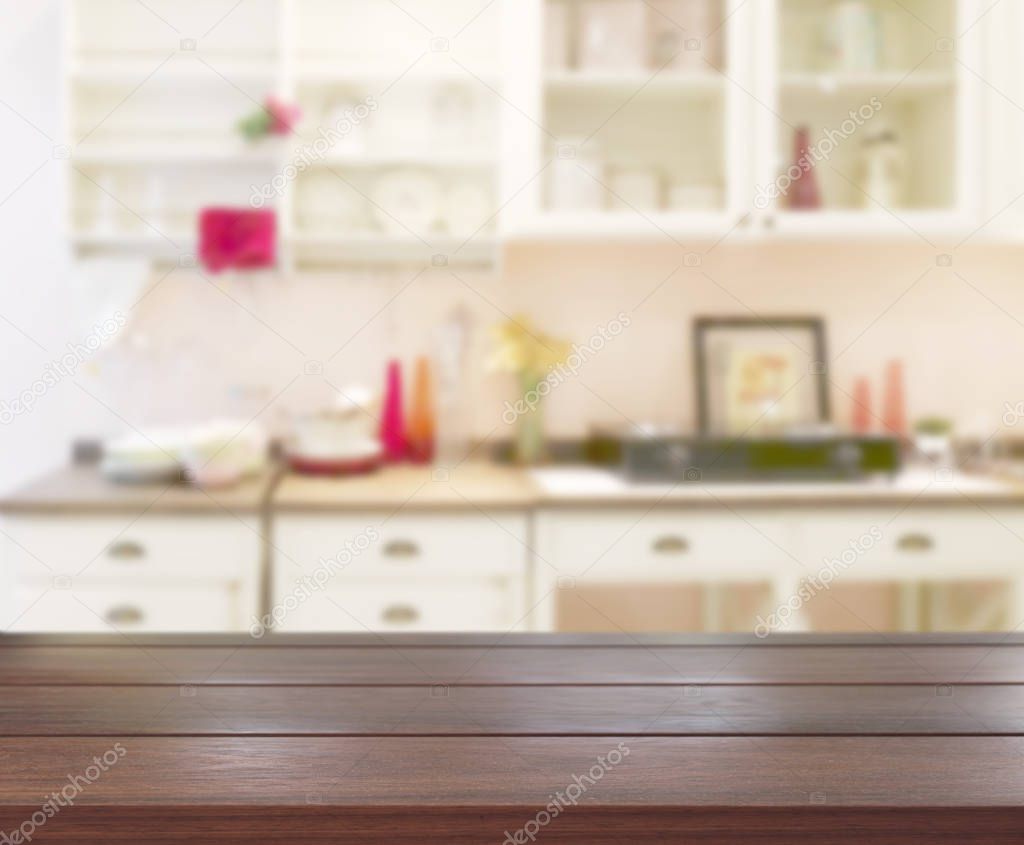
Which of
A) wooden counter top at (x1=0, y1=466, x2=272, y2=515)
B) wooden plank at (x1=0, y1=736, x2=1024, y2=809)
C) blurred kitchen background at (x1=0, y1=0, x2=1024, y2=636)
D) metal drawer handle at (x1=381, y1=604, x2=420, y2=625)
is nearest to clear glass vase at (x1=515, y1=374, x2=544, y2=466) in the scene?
blurred kitchen background at (x1=0, y1=0, x2=1024, y2=636)

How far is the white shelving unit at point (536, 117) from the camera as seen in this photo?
2.51 metres

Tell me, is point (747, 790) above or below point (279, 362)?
below

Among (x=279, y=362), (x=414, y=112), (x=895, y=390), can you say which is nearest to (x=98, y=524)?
(x=279, y=362)

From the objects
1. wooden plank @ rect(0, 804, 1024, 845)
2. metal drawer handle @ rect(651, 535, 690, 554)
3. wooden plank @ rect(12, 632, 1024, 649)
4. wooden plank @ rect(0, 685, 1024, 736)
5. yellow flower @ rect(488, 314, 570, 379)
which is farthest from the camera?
yellow flower @ rect(488, 314, 570, 379)

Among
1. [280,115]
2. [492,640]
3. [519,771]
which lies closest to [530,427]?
[280,115]

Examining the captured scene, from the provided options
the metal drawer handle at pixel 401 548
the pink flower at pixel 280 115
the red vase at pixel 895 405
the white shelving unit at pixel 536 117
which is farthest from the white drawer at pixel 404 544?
the red vase at pixel 895 405

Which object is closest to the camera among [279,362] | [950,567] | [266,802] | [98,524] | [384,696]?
[266,802]

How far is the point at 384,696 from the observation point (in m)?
0.79

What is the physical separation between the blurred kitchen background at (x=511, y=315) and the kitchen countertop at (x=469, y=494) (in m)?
0.01

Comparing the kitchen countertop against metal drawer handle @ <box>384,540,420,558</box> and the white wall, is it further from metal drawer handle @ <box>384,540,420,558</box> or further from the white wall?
the white wall

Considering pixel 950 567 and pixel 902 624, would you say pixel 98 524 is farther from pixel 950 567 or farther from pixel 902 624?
pixel 902 624

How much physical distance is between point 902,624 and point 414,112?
1.94 meters

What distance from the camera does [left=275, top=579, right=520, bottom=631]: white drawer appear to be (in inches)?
86.9

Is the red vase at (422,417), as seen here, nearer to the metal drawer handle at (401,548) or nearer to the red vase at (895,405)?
the metal drawer handle at (401,548)
